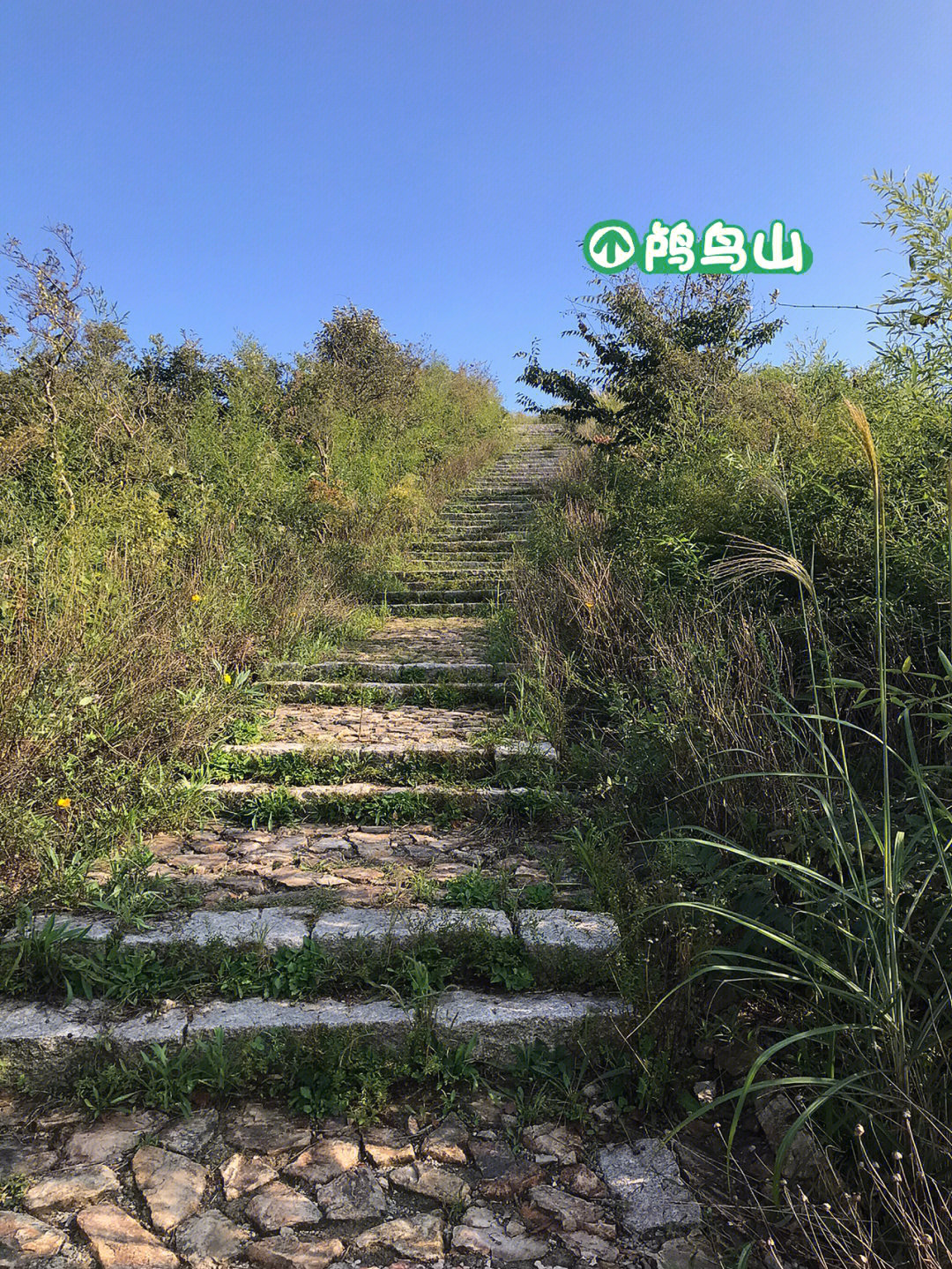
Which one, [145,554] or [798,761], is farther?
[145,554]

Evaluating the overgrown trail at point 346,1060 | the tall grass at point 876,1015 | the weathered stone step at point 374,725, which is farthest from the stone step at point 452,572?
the tall grass at point 876,1015

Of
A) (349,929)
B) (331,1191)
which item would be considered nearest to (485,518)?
(349,929)

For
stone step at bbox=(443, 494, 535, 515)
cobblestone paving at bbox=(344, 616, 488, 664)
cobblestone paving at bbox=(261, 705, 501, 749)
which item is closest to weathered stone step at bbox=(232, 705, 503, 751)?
cobblestone paving at bbox=(261, 705, 501, 749)

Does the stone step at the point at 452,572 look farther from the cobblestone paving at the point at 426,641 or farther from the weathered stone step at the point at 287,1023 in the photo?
the weathered stone step at the point at 287,1023

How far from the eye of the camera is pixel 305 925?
2865mm

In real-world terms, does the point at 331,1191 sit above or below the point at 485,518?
below

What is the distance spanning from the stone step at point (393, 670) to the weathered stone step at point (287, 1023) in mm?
3181

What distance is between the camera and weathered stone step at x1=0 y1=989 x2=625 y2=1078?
7.91 feet

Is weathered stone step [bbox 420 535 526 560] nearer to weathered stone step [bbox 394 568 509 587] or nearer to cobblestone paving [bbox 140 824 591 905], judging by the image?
weathered stone step [bbox 394 568 509 587]

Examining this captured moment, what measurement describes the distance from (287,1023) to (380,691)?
128 inches

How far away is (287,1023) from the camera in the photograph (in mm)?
2445

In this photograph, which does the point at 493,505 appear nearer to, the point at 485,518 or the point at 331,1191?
the point at 485,518

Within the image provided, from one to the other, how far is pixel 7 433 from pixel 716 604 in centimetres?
504

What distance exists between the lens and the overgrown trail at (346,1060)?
6.37 ft
